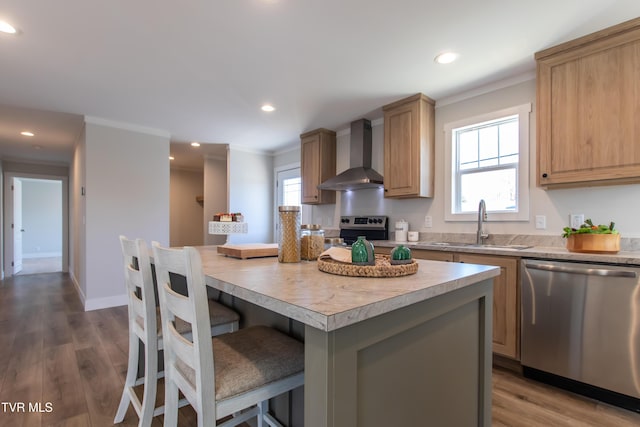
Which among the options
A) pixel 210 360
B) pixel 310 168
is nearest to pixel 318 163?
pixel 310 168

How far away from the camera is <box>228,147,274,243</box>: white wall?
515 cm

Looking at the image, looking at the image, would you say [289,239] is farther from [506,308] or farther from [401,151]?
[401,151]

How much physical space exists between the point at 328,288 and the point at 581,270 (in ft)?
6.24

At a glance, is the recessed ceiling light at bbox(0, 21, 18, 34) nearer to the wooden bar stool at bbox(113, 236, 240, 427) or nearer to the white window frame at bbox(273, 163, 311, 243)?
the wooden bar stool at bbox(113, 236, 240, 427)

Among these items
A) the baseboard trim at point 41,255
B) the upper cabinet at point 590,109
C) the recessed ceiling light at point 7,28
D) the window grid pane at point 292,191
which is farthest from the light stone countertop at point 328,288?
the baseboard trim at point 41,255

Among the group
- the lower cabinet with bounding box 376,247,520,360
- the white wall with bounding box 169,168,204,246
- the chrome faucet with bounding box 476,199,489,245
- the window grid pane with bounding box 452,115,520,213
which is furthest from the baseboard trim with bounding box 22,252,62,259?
the lower cabinet with bounding box 376,247,520,360

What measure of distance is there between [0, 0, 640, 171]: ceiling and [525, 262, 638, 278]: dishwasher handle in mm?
1580

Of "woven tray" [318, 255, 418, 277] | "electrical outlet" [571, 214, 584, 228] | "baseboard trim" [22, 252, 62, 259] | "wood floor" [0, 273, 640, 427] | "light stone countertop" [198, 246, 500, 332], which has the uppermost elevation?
"electrical outlet" [571, 214, 584, 228]

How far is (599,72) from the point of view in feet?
6.83

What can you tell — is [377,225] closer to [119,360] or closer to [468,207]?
[468,207]

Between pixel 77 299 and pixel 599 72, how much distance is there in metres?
6.16

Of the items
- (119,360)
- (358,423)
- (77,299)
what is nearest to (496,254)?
(358,423)

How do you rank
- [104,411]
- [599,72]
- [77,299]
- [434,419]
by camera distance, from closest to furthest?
[434,419] → [104,411] → [599,72] → [77,299]

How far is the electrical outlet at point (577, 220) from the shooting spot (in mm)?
2348
